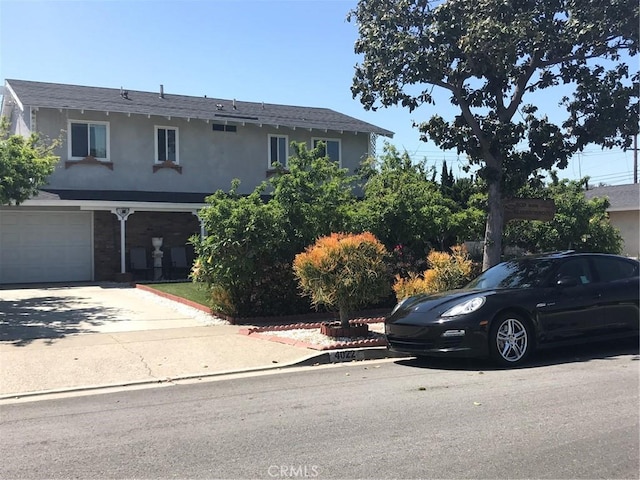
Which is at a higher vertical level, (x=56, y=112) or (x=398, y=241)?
(x=56, y=112)

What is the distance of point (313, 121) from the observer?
79.3 ft

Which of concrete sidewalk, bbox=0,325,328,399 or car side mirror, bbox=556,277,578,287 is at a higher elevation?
car side mirror, bbox=556,277,578,287

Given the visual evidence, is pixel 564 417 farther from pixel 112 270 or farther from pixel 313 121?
pixel 313 121

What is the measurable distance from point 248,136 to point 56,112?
684 cm

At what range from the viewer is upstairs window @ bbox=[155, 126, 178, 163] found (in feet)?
71.0

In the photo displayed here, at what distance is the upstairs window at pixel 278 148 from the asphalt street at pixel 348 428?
55.1 feet

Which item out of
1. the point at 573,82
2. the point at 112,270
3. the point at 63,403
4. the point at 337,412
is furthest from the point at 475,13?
the point at 112,270

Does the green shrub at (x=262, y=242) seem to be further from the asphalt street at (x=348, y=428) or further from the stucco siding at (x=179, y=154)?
the stucco siding at (x=179, y=154)

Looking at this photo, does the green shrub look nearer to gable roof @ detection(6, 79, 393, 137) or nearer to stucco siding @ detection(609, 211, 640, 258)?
gable roof @ detection(6, 79, 393, 137)

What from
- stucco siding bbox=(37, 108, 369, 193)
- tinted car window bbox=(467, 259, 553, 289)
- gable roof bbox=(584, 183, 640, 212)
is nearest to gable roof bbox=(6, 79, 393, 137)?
stucco siding bbox=(37, 108, 369, 193)

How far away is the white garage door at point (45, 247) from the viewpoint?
19.1 meters

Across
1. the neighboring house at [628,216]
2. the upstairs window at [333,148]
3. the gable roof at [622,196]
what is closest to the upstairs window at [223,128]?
the upstairs window at [333,148]

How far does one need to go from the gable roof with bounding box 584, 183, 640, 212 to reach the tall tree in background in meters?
17.8

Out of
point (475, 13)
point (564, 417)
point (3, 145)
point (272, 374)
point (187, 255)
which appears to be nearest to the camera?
point (564, 417)
